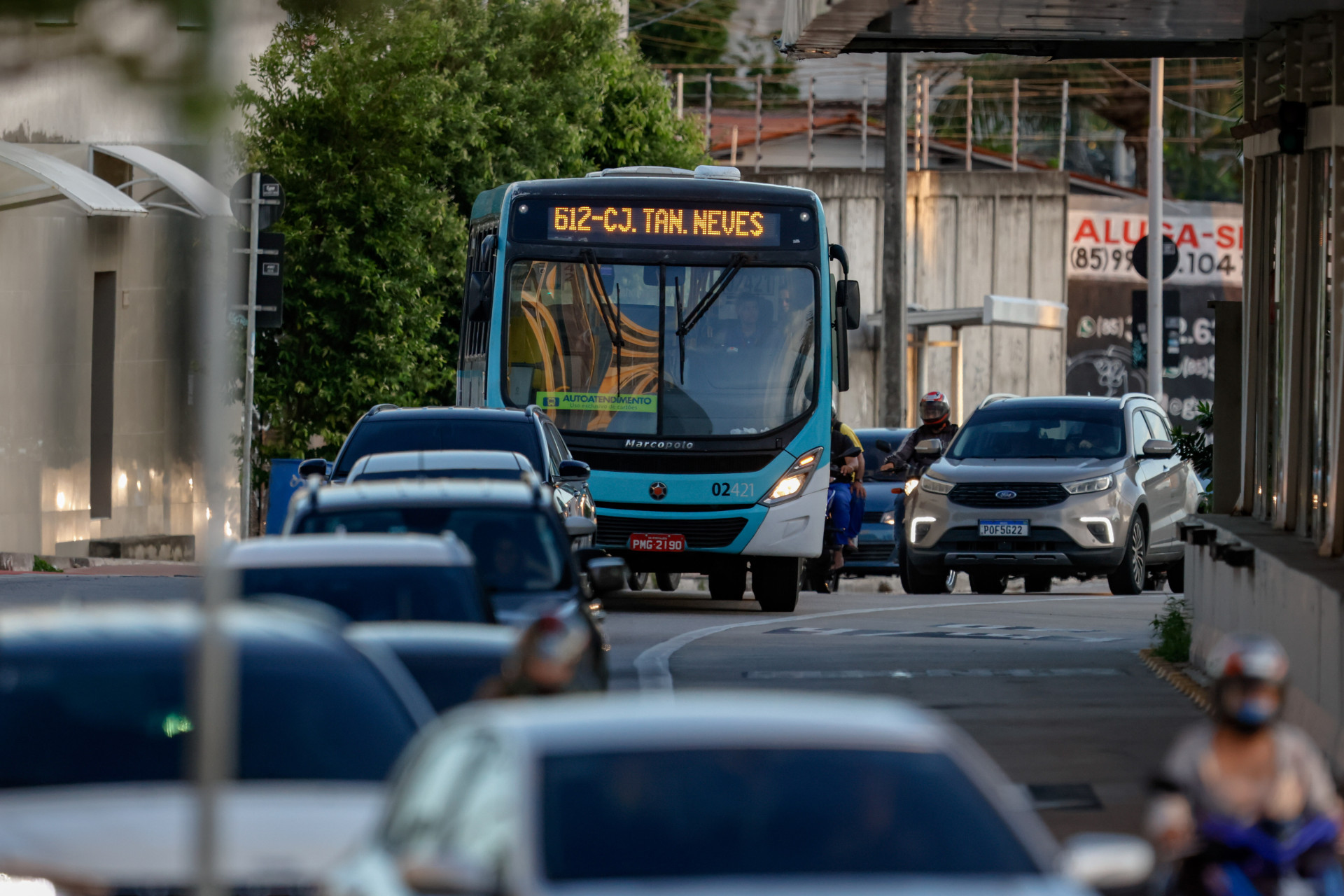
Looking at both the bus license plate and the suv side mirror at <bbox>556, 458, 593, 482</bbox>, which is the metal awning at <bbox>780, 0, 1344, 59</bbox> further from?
the bus license plate

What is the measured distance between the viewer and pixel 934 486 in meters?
22.3

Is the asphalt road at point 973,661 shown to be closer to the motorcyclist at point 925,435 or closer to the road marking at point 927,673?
the road marking at point 927,673

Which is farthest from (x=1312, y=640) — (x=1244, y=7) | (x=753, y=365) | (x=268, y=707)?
(x=753, y=365)

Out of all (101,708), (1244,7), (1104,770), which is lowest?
(1104,770)

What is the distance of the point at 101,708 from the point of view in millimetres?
7695

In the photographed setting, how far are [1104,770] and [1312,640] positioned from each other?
115cm

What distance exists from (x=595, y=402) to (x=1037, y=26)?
6847 mm

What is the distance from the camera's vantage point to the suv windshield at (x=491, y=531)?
11664mm

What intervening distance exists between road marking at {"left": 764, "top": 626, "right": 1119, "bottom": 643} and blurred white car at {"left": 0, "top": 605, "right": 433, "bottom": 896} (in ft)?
33.0

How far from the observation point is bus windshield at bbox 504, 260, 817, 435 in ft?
66.5

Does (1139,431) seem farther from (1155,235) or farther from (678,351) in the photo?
(1155,235)

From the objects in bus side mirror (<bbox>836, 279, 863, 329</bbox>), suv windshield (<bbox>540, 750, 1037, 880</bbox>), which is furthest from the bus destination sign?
suv windshield (<bbox>540, 750, 1037, 880</bbox>)

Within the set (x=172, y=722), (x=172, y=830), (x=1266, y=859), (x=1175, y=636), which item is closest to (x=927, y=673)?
(x=1175, y=636)

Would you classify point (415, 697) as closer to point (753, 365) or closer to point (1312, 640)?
point (1312, 640)
